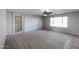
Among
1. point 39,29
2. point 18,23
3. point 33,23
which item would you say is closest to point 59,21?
point 39,29

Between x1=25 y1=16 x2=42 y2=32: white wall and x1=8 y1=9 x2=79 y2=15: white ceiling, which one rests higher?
x1=8 y1=9 x2=79 y2=15: white ceiling

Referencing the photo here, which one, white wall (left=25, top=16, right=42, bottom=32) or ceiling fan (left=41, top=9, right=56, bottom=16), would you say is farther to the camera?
white wall (left=25, top=16, right=42, bottom=32)

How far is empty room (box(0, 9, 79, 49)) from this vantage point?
5.88 ft

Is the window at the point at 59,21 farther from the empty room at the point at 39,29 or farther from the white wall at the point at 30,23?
the white wall at the point at 30,23

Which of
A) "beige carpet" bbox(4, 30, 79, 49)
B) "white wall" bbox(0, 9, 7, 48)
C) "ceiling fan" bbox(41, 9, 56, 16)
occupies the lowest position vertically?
"beige carpet" bbox(4, 30, 79, 49)

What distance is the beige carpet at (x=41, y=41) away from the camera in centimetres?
179

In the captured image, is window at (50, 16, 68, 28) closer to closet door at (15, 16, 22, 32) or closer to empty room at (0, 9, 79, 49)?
empty room at (0, 9, 79, 49)

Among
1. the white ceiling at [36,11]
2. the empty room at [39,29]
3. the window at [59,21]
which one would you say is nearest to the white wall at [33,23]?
the empty room at [39,29]

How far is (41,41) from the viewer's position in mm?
1865

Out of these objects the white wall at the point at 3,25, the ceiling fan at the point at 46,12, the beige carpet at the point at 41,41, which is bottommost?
the beige carpet at the point at 41,41

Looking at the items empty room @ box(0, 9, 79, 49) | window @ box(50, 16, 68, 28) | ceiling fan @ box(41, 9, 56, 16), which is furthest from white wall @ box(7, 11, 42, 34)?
window @ box(50, 16, 68, 28)

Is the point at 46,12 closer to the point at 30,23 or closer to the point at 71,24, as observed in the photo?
the point at 30,23

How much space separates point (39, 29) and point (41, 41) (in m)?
0.30
